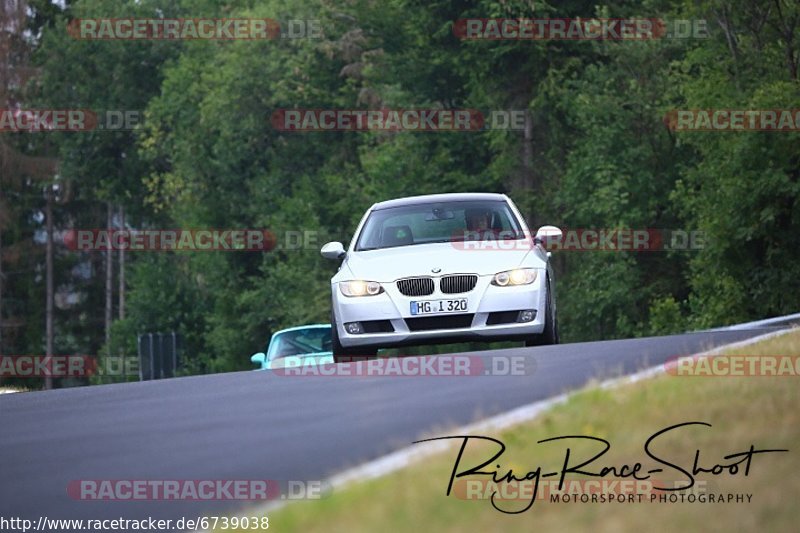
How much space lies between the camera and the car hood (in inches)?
653

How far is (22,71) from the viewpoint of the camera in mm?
75750

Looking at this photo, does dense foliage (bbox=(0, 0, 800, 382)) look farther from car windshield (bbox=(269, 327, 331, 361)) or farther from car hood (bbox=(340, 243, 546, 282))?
car hood (bbox=(340, 243, 546, 282))

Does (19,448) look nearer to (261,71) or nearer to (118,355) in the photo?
(261,71)

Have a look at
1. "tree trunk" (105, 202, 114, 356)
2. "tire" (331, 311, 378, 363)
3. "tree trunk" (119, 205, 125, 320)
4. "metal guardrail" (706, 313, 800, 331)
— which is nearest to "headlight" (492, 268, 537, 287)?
"tire" (331, 311, 378, 363)

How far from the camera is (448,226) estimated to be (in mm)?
18766

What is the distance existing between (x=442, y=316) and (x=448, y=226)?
239 cm

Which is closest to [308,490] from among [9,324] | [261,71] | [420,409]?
[420,409]

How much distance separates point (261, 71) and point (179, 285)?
1308 centimetres

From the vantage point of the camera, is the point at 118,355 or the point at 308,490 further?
the point at 118,355

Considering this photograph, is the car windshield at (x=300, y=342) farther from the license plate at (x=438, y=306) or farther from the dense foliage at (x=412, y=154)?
the dense foliage at (x=412, y=154)

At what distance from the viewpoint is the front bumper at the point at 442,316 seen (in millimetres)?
16516

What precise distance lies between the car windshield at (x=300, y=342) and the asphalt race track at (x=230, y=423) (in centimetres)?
930

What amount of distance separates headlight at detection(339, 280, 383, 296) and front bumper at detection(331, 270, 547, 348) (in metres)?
0.05

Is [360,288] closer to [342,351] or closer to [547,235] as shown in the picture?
[342,351]
